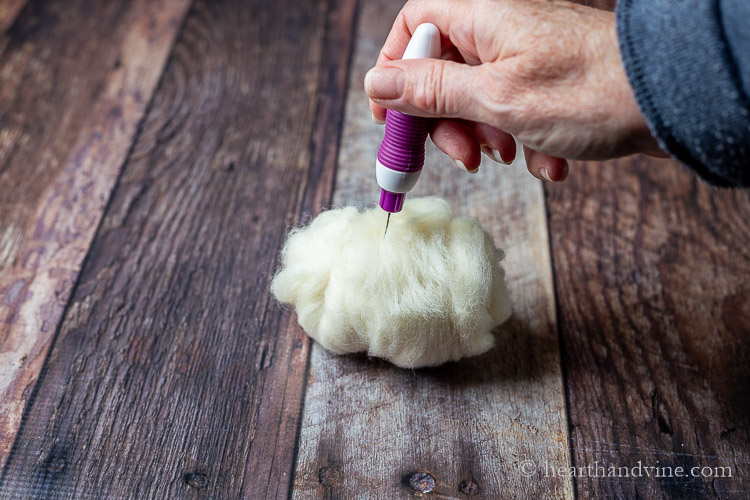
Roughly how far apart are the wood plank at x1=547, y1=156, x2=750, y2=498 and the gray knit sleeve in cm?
34

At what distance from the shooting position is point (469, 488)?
0.71 m

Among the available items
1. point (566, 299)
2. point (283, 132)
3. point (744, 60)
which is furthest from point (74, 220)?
point (744, 60)

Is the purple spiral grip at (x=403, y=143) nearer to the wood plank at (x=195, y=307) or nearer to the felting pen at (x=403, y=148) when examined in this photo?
the felting pen at (x=403, y=148)

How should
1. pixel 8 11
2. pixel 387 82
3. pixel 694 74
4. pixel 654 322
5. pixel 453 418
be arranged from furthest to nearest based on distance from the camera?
pixel 8 11 < pixel 654 322 < pixel 453 418 < pixel 387 82 < pixel 694 74

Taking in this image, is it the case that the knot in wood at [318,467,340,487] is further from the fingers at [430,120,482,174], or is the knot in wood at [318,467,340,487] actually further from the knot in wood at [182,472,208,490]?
the fingers at [430,120,482,174]

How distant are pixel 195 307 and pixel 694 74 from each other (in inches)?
26.1

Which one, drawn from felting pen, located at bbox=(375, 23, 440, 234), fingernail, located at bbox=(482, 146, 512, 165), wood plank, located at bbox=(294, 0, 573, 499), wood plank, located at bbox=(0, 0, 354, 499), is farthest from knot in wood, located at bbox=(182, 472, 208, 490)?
fingernail, located at bbox=(482, 146, 512, 165)

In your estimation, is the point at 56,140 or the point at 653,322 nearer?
the point at 653,322

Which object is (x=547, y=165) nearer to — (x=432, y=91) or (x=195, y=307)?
(x=432, y=91)

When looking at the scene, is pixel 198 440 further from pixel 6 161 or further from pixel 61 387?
pixel 6 161

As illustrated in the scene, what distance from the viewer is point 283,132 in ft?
3.60

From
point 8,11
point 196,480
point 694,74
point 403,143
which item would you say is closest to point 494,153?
point 403,143

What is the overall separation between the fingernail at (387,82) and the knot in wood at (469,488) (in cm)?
45

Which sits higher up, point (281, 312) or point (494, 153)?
point (494, 153)
